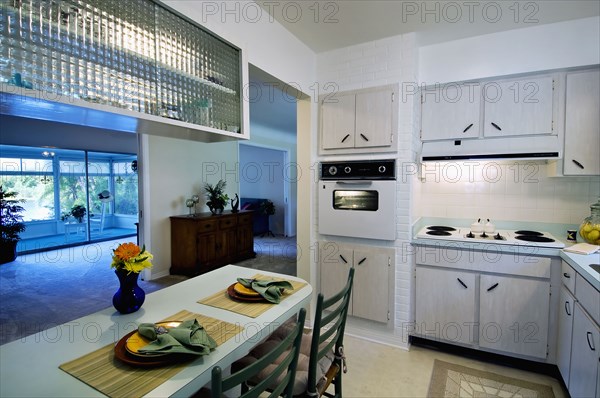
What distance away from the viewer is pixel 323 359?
4.93 feet

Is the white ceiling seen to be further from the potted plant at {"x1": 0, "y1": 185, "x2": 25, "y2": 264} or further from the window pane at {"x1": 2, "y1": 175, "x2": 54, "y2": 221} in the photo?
the window pane at {"x1": 2, "y1": 175, "x2": 54, "y2": 221}

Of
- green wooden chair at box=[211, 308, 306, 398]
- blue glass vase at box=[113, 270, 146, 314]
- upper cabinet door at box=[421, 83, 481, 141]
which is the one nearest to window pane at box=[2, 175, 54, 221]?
blue glass vase at box=[113, 270, 146, 314]

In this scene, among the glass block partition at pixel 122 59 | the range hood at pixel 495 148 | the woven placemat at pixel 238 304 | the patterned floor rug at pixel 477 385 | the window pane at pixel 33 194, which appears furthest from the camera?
the window pane at pixel 33 194

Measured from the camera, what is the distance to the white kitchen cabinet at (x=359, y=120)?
2.56 metres

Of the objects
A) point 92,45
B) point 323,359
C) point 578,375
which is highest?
point 92,45

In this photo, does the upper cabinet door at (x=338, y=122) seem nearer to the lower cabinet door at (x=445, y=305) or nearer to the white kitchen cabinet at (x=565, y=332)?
the lower cabinet door at (x=445, y=305)

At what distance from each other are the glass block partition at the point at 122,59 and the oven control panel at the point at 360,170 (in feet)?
3.98

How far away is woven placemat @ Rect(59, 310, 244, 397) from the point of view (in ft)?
2.85

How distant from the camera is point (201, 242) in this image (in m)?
4.58

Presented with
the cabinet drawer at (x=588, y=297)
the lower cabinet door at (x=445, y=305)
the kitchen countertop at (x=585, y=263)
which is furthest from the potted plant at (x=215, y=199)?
the cabinet drawer at (x=588, y=297)

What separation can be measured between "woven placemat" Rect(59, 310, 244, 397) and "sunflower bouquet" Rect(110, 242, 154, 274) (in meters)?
0.32

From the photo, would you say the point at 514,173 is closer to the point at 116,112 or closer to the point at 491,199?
the point at 491,199

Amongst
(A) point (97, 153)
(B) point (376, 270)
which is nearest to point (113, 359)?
(B) point (376, 270)

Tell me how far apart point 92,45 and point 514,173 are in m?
3.15
